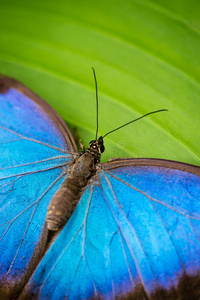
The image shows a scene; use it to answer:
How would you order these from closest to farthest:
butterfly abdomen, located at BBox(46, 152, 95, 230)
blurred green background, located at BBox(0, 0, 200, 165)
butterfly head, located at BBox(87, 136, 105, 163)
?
butterfly abdomen, located at BBox(46, 152, 95, 230) < butterfly head, located at BBox(87, 136, 105, 163) < blurred green background, located at BBox(0, 0, 200, 165)

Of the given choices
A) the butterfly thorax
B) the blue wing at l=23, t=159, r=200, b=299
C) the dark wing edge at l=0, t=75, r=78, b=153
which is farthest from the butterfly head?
the blue wing at l=23, t=159, r=200, b=299

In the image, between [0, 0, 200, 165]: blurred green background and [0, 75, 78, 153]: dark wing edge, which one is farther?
[0, 0, 200, 165]: blurred green background

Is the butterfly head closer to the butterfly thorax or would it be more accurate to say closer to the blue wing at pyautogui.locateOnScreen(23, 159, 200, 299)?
the butterfly thorax

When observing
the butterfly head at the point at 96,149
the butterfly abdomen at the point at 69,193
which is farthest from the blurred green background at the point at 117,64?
the butterfly abdomen at the point at 69,193

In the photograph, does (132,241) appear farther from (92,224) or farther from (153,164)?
(153,164)

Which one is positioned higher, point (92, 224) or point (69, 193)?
point (69, 193)

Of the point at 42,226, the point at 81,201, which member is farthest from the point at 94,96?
the point at 42,226

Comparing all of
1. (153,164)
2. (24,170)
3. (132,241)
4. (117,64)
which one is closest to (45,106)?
(24,170)
